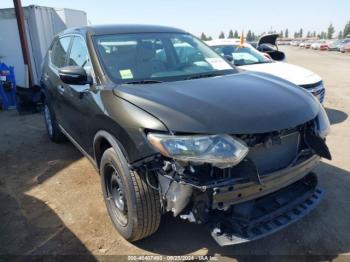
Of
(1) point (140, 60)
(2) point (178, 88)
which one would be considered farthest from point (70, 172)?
(2) point (178, 88)

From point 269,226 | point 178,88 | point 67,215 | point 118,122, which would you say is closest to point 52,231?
point 67,215

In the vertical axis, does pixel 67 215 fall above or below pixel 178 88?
below

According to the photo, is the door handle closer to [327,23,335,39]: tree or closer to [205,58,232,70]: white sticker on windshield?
[205,58,232,70]: white sticker on windshield

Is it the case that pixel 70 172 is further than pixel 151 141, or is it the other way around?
pixel 70 172

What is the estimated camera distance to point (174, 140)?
230 centimetres

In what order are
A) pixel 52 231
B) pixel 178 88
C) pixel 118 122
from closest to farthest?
1. pixel 118 122
2. pixel 178 88
3. pixel 52 231

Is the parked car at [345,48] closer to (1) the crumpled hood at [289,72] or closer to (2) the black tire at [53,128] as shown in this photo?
(1) the crumpled hood at [289,72]

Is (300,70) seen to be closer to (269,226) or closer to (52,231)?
(269,226)

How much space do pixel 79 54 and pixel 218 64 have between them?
4.97 ft

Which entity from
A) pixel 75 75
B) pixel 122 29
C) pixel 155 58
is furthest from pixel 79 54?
pixel 155 58

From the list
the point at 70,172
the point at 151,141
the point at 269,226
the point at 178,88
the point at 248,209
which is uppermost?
the point at 178,88

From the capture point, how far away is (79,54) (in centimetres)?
375

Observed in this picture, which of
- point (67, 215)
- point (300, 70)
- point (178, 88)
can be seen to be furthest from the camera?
point (300, 70)

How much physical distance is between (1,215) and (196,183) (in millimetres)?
2408
